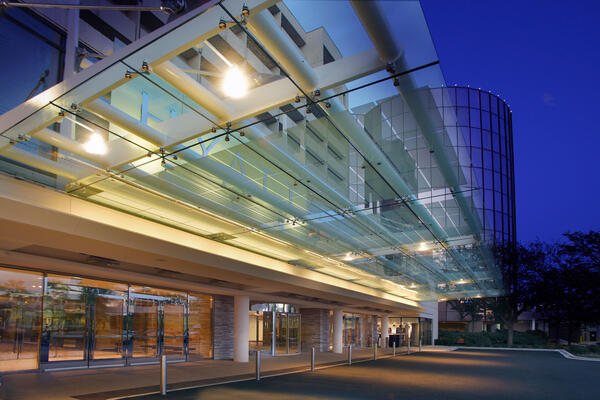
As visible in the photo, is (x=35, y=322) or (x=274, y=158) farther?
(x=35, y=322)

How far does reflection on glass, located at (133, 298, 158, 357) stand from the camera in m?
19.0

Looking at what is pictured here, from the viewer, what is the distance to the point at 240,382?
1389 cm

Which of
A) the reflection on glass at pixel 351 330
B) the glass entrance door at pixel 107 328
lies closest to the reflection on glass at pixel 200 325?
the glass entrance door at pixel 107 328

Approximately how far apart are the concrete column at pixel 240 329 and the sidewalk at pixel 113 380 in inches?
84.0

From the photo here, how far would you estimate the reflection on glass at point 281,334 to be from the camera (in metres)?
27.2

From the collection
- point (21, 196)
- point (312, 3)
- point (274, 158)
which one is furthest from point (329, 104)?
point (21, 196)

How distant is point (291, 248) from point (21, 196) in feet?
27.5

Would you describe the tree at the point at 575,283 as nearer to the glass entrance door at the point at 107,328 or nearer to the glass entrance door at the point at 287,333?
the glass entrance door at the point at 287,333

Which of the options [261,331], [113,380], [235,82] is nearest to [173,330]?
[113,380]

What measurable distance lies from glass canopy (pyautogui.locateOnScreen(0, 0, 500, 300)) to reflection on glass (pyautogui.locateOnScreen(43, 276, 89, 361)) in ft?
19.4

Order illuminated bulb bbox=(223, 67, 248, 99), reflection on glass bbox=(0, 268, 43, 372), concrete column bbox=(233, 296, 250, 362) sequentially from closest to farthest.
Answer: illuminated bulb bbox=(223, 67, 248, 99)
reflection on glass bbox=(0, 268, 43, 372)
concrete column bbox=(233, 296, 250, 362)

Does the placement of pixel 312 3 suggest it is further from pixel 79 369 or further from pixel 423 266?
pixel 423 266

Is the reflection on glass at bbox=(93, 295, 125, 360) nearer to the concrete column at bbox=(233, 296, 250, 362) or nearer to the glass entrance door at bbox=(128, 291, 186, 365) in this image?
the glass entrance door at bbox=(128, 291, 186, 365)

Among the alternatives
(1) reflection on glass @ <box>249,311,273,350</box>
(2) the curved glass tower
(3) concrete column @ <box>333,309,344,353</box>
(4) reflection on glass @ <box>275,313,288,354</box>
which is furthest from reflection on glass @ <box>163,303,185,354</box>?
(2) the curved glass tower
